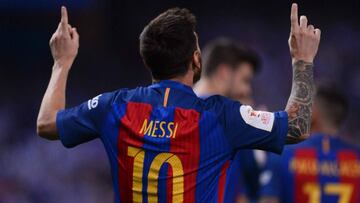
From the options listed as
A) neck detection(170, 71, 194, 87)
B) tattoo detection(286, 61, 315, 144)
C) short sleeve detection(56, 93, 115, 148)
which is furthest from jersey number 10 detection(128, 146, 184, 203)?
tattoo detection(286, 61, 315, 144)

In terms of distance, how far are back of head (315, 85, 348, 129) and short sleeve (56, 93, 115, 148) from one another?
343 centimetres

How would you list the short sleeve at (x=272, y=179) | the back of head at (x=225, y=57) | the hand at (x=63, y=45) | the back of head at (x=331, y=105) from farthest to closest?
the back of head at (x=331, y=105)
the back of head at (x=225, y=57)
the short sleeve at (x=272, y=179)
the hand at (x=63, y=45)

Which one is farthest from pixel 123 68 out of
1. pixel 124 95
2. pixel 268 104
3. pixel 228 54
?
pixel 124 95

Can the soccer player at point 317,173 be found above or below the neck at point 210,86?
below

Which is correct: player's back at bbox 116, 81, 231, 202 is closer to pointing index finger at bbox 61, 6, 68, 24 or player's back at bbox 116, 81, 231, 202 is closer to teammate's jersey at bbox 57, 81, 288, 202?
teammate's jersey at bbox 57, 81, 288, 202

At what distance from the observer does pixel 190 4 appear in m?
13.0

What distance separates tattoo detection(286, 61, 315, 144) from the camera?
3.68 metres

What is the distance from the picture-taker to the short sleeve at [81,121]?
3730 millimetres

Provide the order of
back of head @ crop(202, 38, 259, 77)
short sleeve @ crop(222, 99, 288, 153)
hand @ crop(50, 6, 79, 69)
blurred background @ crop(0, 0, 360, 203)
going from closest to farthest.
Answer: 1. short sleeve @ crop(222, 99, 288, 153)
2. hand @ crop(50, 6, 79, 69)
3. back of head @ crop(202, 38, 259, 77)
4. blurred background @ crop(0, 0, 360, 203)

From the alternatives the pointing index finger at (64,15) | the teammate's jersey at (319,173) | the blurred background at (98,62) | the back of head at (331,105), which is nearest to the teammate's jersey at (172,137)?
the pointing index finger at (64,15)

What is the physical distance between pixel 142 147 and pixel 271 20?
9.35 metres

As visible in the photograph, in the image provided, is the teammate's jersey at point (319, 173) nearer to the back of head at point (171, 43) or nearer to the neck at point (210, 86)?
the neck at point (210, 86)

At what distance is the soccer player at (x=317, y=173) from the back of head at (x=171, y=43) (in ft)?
8.97

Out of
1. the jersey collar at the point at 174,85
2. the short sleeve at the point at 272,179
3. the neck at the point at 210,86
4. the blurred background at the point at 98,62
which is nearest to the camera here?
the jersey collar at the point at 174,85
